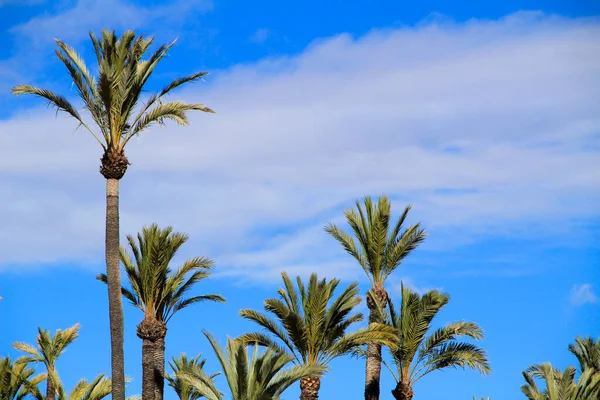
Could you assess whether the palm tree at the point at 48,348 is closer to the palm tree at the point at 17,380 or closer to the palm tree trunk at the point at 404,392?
the palm tree at the point at 17,380

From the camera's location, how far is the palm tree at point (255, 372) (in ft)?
92.7

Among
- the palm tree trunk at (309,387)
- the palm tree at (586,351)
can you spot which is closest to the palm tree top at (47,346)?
the palm tree trunk at (309,387)

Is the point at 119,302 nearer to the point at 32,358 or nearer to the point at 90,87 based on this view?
the point at 90,87

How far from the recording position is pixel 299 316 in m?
33.6

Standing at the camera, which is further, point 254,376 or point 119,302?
point 119,302

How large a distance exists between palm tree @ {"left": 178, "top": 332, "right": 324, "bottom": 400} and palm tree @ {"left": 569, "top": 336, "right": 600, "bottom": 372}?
2999cm

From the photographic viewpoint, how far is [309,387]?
3384cm

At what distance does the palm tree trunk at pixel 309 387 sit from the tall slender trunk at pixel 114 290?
21.2ft

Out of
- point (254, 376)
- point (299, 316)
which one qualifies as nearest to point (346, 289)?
point (299, 316)

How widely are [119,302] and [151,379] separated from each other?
19.6 ft

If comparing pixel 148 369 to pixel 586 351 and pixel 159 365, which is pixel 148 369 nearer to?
pixel 159 365

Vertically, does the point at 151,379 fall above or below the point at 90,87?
below

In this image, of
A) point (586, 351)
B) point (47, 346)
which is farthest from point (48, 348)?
point (586, 351)

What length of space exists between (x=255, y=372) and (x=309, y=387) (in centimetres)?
589
